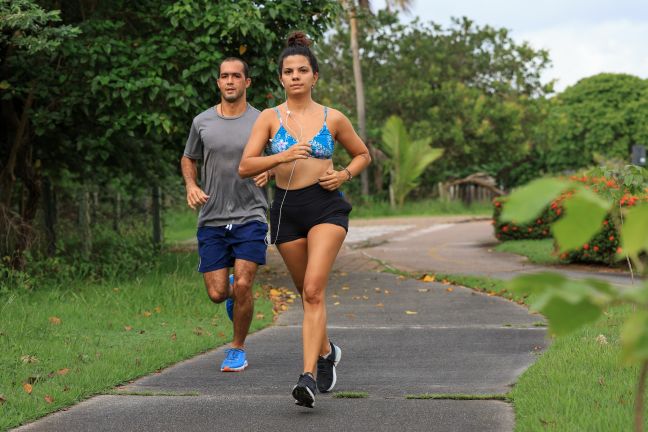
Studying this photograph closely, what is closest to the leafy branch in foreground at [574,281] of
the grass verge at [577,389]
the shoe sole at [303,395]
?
the grass verge at [577,389]

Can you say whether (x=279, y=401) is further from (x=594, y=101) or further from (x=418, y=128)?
(x=594, y=101)

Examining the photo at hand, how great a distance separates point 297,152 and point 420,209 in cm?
3251

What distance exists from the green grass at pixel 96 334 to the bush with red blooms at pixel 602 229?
8.75 feet

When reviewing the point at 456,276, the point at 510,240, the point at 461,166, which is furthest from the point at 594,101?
the point at 456,276

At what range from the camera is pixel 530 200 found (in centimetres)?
129

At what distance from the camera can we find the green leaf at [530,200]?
1280 mm

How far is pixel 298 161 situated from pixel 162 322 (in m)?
4.10

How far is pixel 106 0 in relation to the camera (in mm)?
12023

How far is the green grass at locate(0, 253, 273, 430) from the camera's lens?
243 inches

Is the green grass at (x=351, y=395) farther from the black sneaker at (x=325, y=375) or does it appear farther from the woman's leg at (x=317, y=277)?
the woman's leg at (x=317, y=277)

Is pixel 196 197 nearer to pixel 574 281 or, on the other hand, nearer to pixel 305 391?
pixel 305 391

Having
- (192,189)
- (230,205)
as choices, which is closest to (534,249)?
(230,205)

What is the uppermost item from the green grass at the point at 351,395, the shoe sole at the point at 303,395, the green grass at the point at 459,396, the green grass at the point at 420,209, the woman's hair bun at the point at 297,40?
the woman's hair bun at the point at 297,40

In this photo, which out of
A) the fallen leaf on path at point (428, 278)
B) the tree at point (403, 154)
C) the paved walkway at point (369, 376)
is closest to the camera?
the paved walkway at point (369, 376)
